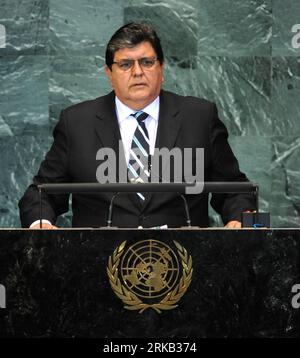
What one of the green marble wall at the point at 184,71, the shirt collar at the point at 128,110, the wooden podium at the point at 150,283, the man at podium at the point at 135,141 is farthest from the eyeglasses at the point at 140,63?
the green marble wall at the point at 184,71

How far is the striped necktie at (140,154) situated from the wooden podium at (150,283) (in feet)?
4.36

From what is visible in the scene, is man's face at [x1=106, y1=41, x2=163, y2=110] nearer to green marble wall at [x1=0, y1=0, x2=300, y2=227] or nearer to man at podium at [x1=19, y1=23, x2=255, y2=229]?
man at podium at [x1=19, y1=23, x2=255, y2=229]

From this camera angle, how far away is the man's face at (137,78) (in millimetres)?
5250

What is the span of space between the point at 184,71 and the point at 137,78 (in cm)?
180

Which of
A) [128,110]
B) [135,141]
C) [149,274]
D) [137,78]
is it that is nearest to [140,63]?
[137,78]

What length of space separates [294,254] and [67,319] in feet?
2.90

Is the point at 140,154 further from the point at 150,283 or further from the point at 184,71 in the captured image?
the point at 184,71

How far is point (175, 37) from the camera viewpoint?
7.05m

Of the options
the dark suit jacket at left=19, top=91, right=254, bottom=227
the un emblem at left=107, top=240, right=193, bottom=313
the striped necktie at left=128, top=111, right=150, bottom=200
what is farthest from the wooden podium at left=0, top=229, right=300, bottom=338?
the striped necktie at left=128, top=111, right=150, bottom=200

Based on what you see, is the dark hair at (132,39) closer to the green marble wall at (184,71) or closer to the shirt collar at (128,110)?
the shirt collar at (128,110)

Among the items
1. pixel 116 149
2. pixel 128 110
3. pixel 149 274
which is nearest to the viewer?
pixel 149 274

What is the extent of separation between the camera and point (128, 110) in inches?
214

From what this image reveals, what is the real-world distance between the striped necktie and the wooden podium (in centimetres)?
133
